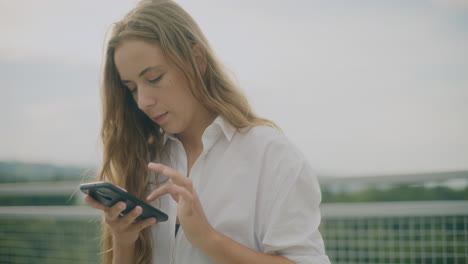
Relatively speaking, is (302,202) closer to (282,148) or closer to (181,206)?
(282,148)

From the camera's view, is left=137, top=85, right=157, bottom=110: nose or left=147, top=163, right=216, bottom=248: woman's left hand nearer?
left=147, top=163, right=216, bottom=248: woman's left hand

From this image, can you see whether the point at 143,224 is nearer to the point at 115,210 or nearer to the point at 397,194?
the point at 115,210

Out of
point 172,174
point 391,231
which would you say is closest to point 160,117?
point 172,174

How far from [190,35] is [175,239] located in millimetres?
677

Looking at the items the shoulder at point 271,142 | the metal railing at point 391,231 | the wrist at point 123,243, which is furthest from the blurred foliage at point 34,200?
the shoulder at point 271,142

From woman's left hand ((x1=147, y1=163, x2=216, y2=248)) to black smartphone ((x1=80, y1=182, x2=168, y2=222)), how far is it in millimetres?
58

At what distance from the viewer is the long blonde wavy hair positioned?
153 centimetres

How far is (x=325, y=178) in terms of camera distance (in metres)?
2.91

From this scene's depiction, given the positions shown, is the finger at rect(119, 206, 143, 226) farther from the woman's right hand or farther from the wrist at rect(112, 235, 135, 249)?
the wrist at rect(112, 235, 135, 249)

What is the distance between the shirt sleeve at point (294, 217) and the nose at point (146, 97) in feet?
1.48

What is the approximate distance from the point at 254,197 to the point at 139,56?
0.58 metres

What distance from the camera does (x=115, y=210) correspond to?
A: 1357mm

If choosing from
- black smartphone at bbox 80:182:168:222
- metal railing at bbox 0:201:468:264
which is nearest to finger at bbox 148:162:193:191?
black smartphone at bbox 80:182:168:222

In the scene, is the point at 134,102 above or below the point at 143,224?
above
